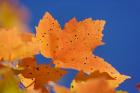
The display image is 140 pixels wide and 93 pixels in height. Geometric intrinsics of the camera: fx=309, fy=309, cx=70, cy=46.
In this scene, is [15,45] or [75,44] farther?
[75,44]

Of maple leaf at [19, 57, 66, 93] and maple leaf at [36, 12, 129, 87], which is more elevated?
maple leaf at [36, 12, 129, 87]

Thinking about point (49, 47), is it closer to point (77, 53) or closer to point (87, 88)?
point (77, 53)

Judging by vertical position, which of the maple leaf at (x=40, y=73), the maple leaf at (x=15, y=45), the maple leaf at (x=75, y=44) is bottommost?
the maple leaf at (x=40, y=73)

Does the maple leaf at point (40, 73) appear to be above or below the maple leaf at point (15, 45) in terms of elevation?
below

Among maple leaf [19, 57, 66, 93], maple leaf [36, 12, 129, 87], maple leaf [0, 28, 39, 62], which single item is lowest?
maple leaf [19, 57, 66, 93]
